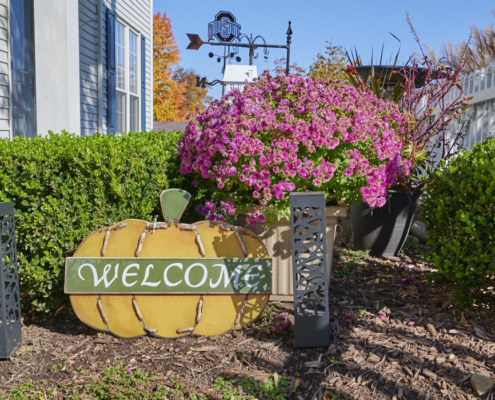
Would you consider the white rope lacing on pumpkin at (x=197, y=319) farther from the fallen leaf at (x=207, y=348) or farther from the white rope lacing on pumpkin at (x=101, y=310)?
the white rope lacing on pumpkin at (x=101, y=310)

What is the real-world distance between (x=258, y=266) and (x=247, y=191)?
0.55 m

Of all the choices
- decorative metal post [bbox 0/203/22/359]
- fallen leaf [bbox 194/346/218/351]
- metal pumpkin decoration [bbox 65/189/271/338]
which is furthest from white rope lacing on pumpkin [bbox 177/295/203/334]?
decorative metal post [bbox 0/203/22/359]

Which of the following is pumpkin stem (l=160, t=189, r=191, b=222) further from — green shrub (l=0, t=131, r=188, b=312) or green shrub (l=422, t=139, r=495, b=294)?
green shrub (l=422, t=139, r=495, b=294)

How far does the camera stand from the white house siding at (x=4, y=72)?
15.0 ft

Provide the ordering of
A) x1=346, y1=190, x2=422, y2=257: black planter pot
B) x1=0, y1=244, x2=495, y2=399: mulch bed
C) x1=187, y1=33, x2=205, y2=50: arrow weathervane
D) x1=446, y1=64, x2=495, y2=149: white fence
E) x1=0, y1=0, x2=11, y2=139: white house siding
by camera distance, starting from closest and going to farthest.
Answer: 1. x1=0, y1=244, x2=495, y2=399: mulch bed
2. x1=346, y1=190, x2=422, y2=257: black planter pot
3. x1=0, y1=0, x2=11, y2=139: white house siding
4. x1=446, y1=64, x2=495, y2=149: white fence
5. x1=187, y1=33, x2=205, y2=50: arrow weathervane

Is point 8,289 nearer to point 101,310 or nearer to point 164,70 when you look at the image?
point 101,310

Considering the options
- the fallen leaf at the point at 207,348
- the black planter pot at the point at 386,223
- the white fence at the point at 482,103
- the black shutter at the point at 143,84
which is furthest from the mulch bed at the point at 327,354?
the black shutter at the point at 143,84

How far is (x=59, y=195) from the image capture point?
2734mm

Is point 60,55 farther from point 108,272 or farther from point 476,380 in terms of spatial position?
point 476,380

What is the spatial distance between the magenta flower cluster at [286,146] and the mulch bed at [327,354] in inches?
30.9

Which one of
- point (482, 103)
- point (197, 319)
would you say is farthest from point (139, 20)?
point (197, 319)

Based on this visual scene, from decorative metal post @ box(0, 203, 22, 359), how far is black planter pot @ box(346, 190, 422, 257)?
3.09m

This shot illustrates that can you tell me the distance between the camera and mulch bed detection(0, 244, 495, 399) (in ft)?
6.92

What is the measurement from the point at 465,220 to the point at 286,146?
1186 millimetres
